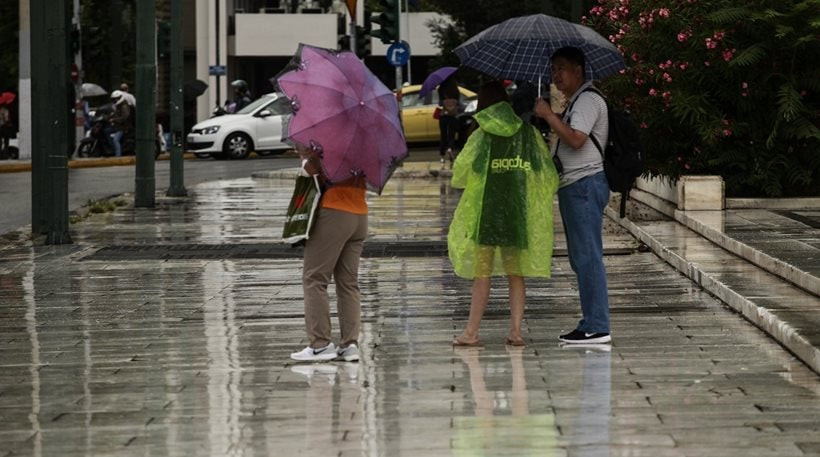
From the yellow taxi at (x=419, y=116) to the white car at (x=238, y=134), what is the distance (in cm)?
387

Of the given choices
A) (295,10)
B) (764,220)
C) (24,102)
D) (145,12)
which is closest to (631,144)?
(764,220)

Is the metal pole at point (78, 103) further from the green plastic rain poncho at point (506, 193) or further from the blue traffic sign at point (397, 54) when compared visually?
the green plastic rain poncho at point (506, 193)

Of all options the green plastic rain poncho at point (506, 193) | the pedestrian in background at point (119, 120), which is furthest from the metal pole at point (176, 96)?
the green plastic rain poncho at point (506, 193)

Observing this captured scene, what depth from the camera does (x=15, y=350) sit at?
Answer: 1124 centimetres

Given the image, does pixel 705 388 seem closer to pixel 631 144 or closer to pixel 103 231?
pixel 631 144

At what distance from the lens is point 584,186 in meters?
10.9

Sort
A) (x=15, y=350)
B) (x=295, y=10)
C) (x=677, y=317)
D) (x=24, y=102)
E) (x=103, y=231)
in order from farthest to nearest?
(x=295, y=10) < (x=24, y=102) < (x=103, y=231) < (x=677, y=317) < (x=15, y=350)

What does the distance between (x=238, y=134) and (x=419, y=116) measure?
5.05 meters

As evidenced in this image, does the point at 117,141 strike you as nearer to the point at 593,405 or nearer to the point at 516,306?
the point at 516,306

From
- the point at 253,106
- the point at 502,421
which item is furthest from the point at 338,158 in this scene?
the point at 253,106

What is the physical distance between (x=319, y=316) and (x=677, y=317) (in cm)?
277

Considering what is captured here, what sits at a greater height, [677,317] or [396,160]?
[396,160]

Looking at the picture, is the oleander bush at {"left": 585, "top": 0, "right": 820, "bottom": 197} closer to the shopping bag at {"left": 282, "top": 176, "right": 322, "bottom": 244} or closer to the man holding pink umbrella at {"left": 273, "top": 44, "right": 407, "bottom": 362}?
the man holding pink umbrella at {"left": 273, "top": 44, "right": 407, "bottom": 362}

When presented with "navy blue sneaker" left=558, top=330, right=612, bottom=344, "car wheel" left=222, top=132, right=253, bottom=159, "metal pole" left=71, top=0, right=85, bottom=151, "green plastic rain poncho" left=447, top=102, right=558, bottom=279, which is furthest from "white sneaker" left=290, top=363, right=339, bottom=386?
"metal pole" left=71, top=0, right=85, bottom=151
